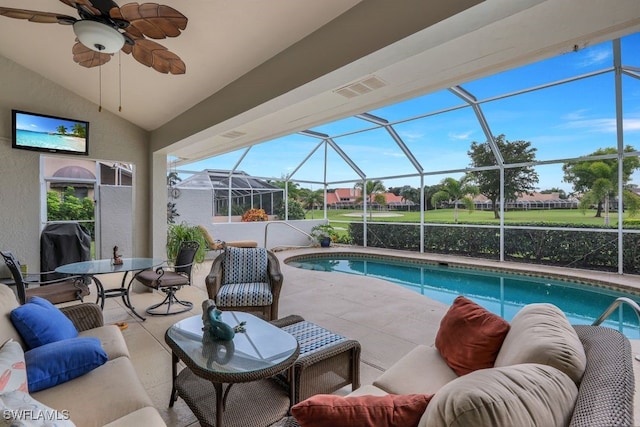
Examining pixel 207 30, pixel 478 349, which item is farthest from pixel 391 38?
pixel 478 349

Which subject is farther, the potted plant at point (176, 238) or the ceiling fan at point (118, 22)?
the potted plant at point (176, 238)

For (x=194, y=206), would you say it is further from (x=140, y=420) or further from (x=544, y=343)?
(x=544, y=343)

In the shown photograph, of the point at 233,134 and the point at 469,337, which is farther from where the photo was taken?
the point at 233,134

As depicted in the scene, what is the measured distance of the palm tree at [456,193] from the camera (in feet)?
29.0

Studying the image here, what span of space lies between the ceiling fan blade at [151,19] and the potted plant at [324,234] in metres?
8.83

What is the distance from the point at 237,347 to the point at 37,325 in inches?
49.2

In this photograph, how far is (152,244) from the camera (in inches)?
204

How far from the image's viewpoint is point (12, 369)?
142cm

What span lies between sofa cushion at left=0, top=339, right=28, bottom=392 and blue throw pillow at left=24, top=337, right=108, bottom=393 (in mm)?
171

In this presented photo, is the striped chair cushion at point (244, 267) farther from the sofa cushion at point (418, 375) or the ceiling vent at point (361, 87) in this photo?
the sofa cushion at point (418, 375)

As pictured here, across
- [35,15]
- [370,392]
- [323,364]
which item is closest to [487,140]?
[323,364]

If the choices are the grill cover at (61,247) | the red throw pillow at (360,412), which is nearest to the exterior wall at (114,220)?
the grill cover at (61,247)

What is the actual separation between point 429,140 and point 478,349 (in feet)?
24.6

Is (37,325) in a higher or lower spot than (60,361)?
higher
